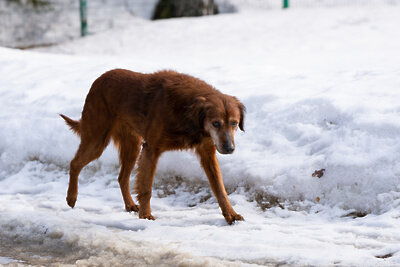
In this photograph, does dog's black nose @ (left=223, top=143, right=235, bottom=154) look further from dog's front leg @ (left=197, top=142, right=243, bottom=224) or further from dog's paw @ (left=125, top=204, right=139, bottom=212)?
dog's paw @ (left=125, top=204, right=139, bottom=212)

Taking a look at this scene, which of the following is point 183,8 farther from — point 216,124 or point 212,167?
point 216,124

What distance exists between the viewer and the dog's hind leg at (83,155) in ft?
16.7

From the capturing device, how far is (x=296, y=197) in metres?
4.81

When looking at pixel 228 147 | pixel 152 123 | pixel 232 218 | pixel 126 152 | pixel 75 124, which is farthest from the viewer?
pixel 75 124

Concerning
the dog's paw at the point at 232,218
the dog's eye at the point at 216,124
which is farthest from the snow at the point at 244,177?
the dog's eye at the point at 216,124

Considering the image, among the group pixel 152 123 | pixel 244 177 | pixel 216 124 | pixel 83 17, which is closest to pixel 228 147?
pixel 216 124

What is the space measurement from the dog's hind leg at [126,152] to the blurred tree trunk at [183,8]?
8.97 metres

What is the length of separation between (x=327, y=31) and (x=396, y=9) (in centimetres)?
187

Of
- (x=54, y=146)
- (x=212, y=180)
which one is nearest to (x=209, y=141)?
Result: (x=212, y=180)

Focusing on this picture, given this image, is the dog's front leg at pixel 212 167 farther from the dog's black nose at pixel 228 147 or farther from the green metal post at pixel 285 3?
the green metal post at pixel 285 3

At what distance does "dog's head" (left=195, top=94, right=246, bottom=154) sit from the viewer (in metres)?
4.20

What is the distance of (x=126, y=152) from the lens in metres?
5.28

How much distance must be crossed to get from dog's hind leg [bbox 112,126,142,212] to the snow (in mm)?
210

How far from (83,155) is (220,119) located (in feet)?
4.89
